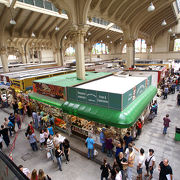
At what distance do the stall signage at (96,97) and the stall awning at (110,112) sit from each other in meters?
0.23

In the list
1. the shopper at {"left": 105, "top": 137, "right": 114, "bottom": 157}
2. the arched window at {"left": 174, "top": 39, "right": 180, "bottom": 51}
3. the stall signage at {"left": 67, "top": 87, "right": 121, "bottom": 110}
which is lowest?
the shopper at {"left": 105, "top": 137, "right": 114, "bottom": 157}

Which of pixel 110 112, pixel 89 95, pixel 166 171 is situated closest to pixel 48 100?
pixel 89 95

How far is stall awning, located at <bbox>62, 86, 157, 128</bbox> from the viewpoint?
6.23 meters

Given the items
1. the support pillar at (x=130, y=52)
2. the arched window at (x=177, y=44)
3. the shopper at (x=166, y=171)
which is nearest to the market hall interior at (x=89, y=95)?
the support pillar at (x=130, y=52)

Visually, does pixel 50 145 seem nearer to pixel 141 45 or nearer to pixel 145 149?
pixel 145 149

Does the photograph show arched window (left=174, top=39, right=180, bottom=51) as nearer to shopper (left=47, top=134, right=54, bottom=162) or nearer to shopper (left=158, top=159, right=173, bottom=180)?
shopper (left=158, top=159, right=173, bottom=180)

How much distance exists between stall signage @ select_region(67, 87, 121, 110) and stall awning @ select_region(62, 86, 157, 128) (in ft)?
0.76

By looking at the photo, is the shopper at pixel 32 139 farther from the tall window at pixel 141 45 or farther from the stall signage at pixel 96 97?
the tall window at pixel 141 45

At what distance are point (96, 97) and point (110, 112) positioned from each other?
3.66ft

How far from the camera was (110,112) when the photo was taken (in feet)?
21.9

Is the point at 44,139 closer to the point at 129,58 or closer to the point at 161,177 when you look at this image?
the point at 161,177

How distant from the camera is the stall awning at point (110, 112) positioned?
20.4ft

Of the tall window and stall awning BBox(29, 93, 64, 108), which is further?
the tall window

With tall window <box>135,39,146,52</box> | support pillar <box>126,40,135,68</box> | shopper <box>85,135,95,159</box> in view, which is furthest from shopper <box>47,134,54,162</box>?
tall window <box>135,39,146,52</box>
